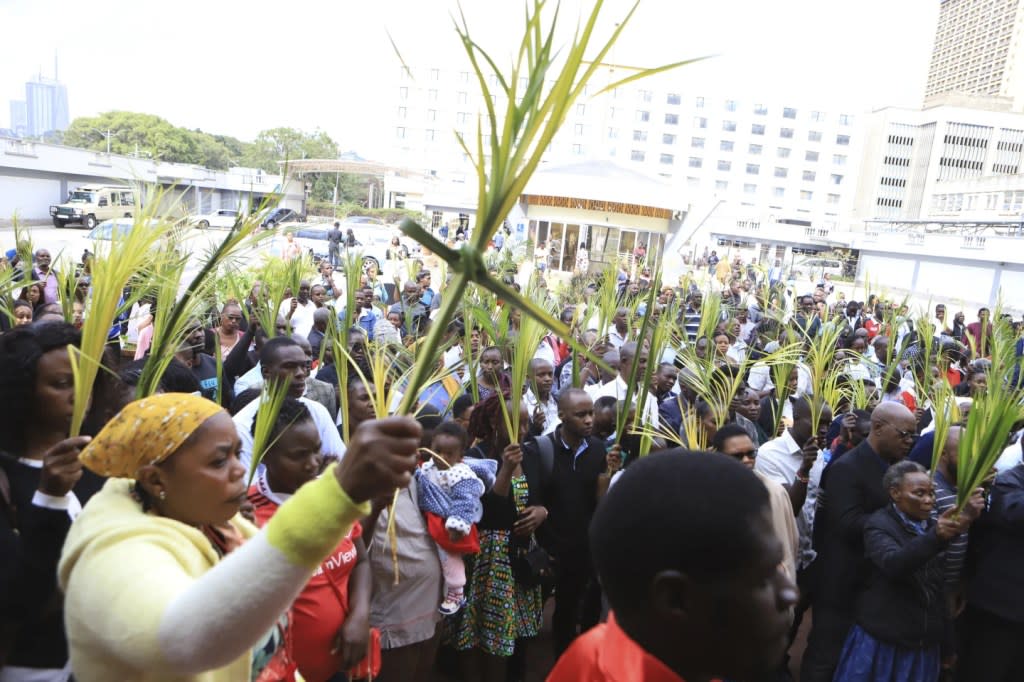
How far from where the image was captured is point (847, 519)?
126 inches

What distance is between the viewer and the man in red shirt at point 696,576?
1.18 m

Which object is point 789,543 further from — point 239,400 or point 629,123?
point 629,123

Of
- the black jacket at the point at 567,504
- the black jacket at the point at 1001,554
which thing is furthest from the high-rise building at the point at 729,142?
the black jacket at the point at 1001,554

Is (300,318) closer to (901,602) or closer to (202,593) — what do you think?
(901,602)

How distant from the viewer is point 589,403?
3.66 m

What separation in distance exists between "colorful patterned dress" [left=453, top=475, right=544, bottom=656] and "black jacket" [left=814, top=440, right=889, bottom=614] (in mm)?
1402

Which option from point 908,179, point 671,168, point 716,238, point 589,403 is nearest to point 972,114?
point 908,179

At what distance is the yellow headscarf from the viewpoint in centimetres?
139

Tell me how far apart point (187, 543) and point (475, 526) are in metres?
1.87

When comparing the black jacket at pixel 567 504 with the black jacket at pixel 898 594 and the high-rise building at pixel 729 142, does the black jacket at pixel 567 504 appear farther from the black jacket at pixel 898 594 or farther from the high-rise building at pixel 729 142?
the high-rise building at pixel 729 142

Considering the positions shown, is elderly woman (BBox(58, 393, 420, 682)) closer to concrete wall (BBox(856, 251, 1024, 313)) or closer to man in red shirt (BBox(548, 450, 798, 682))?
man in red shirt (BBox(548, 450, 798, 682))

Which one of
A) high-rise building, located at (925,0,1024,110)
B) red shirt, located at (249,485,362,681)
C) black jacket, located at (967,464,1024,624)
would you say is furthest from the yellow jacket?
high-rise building, located at (925,0,1024,110)

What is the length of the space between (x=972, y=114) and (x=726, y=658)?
316 ft

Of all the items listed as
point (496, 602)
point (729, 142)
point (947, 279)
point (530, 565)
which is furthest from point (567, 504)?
point (729, 142)
